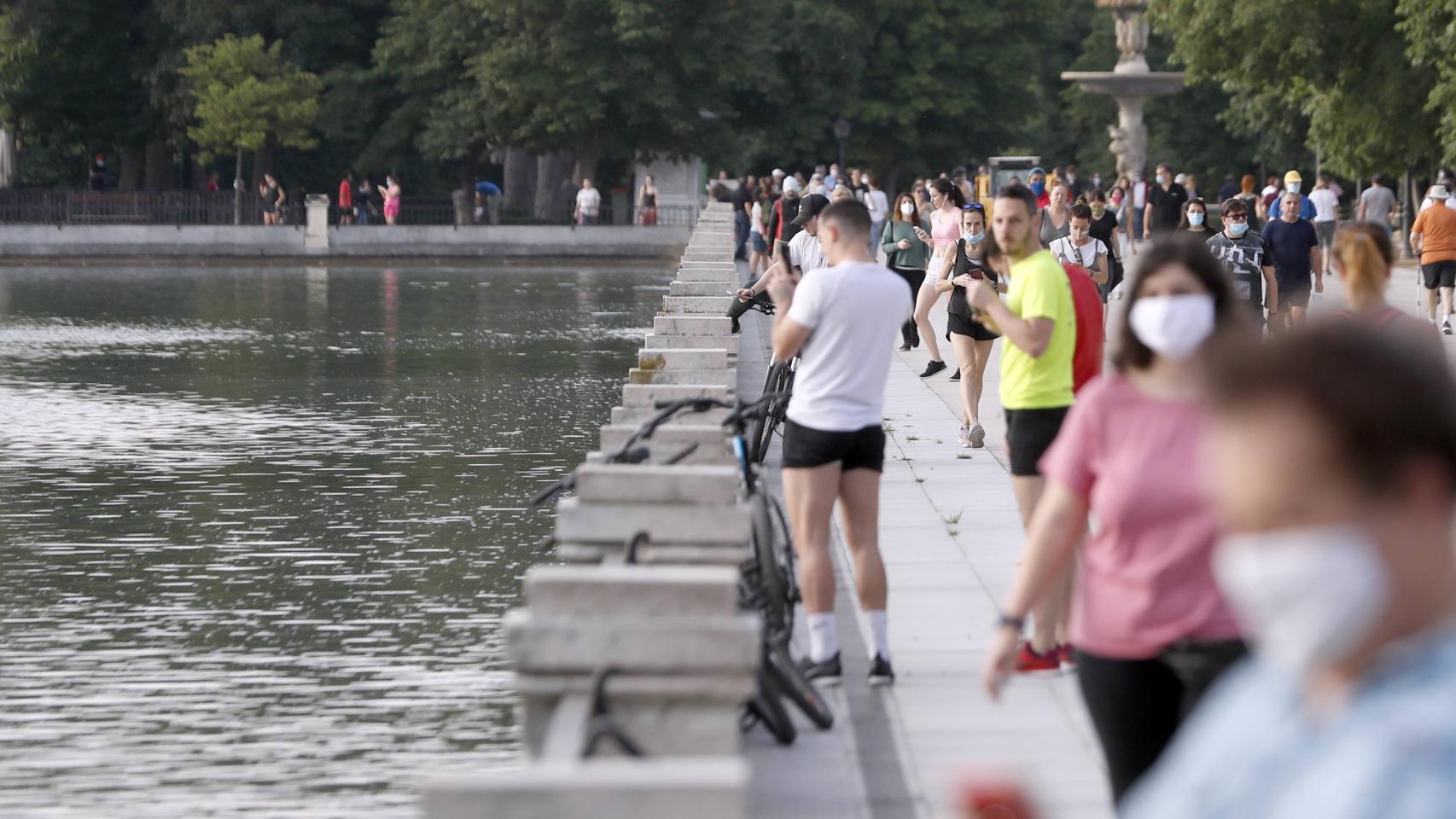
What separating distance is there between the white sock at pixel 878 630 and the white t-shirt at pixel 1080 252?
7.65 metres

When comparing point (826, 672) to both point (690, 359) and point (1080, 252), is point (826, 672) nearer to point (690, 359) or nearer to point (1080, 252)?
point (690, 359)

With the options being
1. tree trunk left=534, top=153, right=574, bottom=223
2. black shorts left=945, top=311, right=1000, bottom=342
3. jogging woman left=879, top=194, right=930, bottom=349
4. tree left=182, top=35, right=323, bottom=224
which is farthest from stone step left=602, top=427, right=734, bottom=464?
tree trunk left=534, top=153, right=574, bottom=223

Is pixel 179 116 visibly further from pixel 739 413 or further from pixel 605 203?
pixel 739 413

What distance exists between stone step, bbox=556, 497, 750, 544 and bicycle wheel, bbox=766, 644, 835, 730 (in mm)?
393

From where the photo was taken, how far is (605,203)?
2613 inches

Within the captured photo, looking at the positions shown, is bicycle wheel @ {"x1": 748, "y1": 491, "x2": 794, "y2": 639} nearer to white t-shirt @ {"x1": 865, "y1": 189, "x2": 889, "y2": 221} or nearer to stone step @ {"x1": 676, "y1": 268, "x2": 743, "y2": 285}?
stone step @ {"x1": 676, "y1": 268, "x2": 743, "y2": 285}

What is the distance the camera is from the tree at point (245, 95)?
193ft

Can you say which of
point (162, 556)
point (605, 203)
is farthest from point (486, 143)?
point (162, 556)

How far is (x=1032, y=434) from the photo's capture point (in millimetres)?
7543

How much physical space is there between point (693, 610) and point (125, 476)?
35.4ft

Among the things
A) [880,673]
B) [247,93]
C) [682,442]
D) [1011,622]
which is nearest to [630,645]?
[1011,622]

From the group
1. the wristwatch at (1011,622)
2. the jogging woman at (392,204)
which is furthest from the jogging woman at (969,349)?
the jogging woman at (392,204)

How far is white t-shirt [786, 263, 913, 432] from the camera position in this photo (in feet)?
25.1

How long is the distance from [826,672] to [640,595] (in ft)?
7.83
